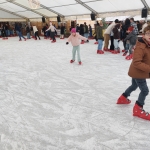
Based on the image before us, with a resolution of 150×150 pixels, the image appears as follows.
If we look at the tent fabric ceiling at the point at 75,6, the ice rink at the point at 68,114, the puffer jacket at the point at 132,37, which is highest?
the tent fabric ceiling at the point at 75,6

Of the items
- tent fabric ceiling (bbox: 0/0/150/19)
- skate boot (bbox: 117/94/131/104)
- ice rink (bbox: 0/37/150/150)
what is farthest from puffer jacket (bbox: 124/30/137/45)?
tent fabric ceiling (bbox: 0/0/150/19)

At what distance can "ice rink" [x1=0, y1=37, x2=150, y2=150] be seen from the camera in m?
1.78

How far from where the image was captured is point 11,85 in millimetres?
3477

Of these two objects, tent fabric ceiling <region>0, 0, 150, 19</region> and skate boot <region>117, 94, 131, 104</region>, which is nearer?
skate boot <region>117, 94, 131, 104</region>

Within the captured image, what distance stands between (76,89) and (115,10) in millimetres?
8185

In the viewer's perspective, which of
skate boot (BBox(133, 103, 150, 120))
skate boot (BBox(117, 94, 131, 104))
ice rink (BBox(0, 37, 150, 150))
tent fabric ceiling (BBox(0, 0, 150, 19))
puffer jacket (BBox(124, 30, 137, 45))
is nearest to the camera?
ice rink (BBox(0, 37, 150, 150))

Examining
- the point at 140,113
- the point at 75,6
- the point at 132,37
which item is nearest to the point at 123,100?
the point at 140,113

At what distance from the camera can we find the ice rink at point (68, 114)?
1.78 m

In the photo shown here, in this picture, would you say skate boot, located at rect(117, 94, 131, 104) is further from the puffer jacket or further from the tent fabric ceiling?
the tent fabric ceiling

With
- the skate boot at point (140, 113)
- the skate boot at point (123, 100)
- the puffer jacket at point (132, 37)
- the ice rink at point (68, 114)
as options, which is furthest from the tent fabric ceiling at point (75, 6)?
the skate boot at point (140, 113)

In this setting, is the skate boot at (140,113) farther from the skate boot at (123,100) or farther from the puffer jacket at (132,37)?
the puffer jacket at (132,37)

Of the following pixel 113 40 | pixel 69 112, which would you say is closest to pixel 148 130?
pixel 69 112

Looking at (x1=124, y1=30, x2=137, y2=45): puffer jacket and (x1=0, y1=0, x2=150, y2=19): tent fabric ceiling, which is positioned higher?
(x1=0, y1=0, x2=150, y2=19): tent fabric ceiling

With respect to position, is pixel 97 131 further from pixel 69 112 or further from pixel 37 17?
pixel 37 17
